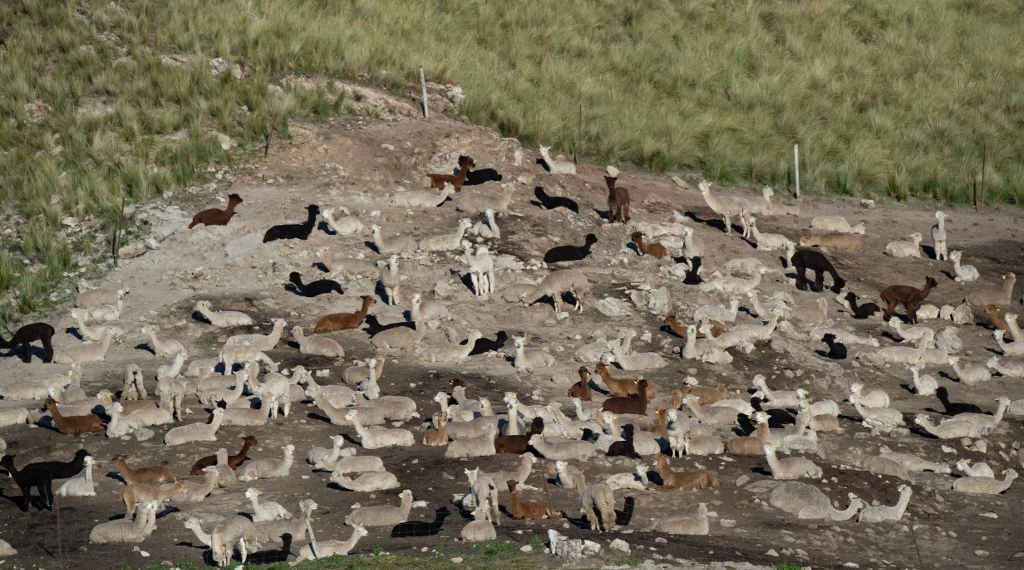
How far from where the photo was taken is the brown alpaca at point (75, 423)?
19.6 m

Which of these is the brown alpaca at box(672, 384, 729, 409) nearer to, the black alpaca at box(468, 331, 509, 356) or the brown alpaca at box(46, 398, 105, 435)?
the black alpaca at box(468, 331, 509, 356)

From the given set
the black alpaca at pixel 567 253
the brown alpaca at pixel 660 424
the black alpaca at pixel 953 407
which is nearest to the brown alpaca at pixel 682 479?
the brown alpaca at pixel 660 424

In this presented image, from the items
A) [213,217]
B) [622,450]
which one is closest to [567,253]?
[213,217]

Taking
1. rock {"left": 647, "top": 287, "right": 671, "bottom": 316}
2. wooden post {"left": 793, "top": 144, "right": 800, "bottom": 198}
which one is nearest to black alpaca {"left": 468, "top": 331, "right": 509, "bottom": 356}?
rock {"left": 647, "top": 287, "right": 671, "bottom": 316}

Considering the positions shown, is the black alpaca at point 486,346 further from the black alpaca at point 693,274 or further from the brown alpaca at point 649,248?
the brown alpaca at point 649,248

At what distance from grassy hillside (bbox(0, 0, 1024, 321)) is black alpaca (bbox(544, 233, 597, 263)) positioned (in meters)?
7.60

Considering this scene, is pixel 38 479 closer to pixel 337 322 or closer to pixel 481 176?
pixel 337 322

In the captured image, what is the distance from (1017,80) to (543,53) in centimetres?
1463

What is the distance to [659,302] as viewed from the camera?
25906 millimetres

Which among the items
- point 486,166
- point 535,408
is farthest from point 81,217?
point 535,408

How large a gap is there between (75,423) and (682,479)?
27.8 ft

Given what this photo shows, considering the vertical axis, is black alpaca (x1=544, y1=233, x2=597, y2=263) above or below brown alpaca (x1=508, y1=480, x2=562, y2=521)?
below

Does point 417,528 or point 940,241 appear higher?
point 417,528

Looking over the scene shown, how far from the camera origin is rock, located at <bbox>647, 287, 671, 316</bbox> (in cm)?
2584
